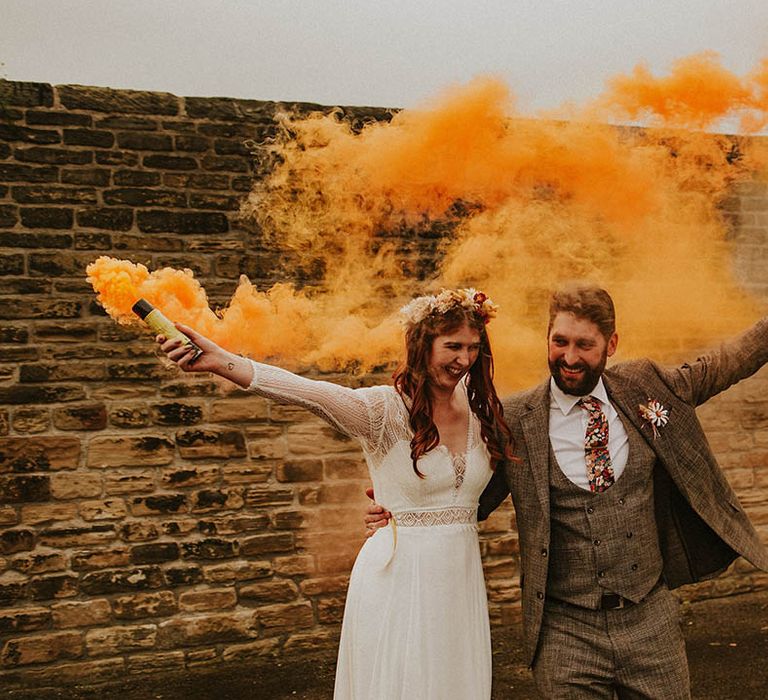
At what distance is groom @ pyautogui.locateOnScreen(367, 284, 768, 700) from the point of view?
3193mm

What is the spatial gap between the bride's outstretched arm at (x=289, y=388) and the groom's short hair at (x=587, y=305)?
32.1 inches

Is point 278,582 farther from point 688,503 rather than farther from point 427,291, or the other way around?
→ point 688,503

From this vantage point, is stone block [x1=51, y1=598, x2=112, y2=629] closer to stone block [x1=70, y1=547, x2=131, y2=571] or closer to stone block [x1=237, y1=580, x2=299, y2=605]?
stone block [x1=70, y1=547, x2=131, y2=571]

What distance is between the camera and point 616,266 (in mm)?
6312

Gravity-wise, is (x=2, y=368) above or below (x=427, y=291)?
below

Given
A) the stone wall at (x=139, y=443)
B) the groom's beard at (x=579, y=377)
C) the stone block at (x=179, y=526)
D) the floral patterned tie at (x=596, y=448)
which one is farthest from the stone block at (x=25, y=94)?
the floral patterned tie at (x=596, y=448)

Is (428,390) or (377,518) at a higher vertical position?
(428,390)

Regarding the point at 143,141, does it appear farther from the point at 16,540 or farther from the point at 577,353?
the point at 577,353

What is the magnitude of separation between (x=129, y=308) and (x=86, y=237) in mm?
2700

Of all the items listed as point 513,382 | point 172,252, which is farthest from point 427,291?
point 172,252

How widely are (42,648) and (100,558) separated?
26.8 inches

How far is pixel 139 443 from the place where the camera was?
579 cm

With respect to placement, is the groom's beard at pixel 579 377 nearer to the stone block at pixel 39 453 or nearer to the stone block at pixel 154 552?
the stone block at pixel 154 552

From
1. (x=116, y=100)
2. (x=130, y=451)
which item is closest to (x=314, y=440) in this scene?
(x=130, y=451)
